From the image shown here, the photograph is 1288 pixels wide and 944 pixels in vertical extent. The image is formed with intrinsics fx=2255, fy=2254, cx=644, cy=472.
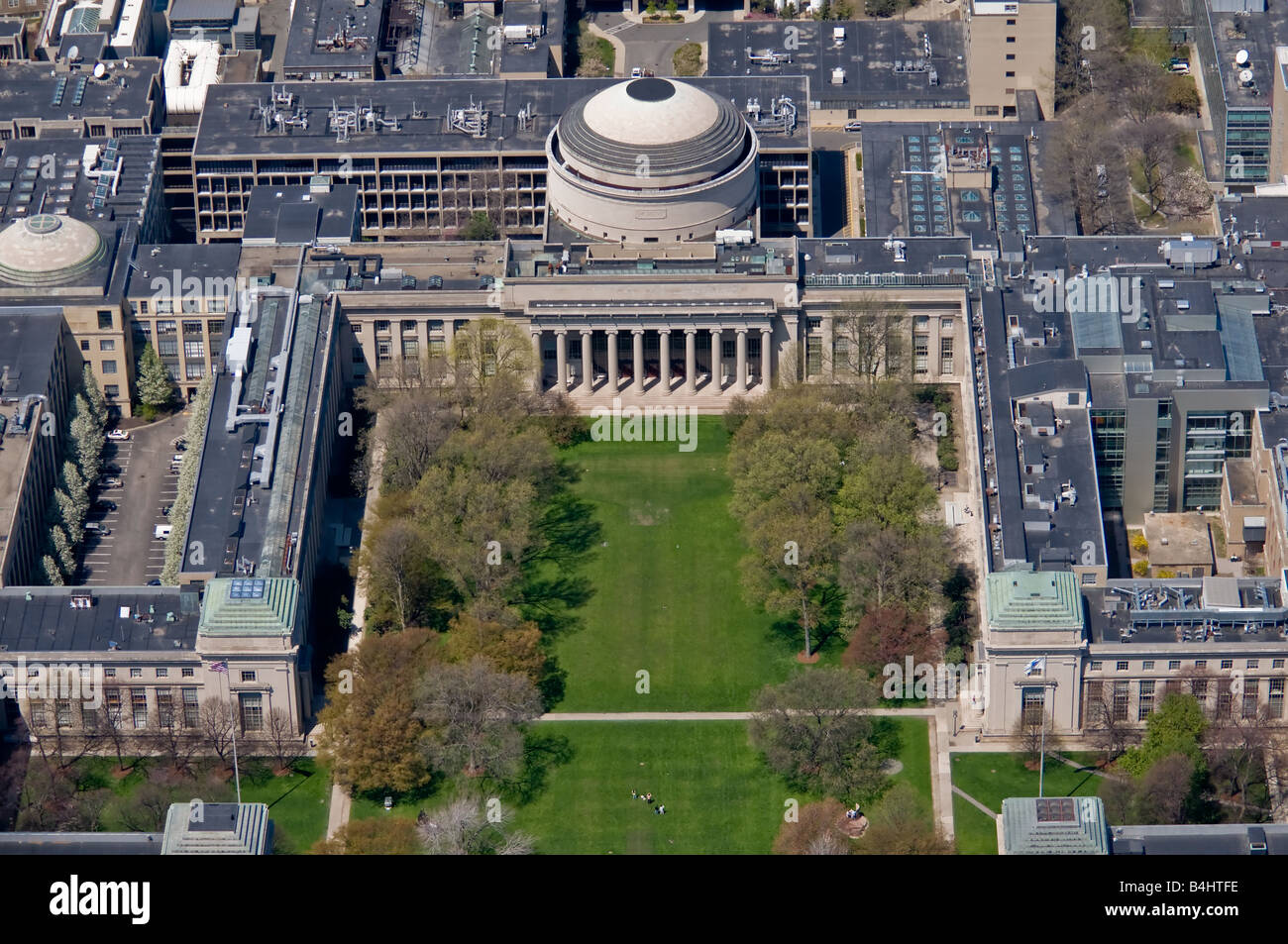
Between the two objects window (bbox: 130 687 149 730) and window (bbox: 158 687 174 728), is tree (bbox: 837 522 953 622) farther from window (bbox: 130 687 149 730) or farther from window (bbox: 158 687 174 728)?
window (bbox: 130 687 149 730)

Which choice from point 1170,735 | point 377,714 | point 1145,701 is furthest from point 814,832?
point 377,714

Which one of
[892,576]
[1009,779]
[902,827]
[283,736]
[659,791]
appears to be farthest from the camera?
[892,576]

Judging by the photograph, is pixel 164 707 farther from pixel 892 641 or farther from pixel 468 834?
pixel 892 641

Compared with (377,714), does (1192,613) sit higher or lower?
higher

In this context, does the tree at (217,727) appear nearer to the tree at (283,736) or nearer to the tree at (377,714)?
the tree at (283,736)

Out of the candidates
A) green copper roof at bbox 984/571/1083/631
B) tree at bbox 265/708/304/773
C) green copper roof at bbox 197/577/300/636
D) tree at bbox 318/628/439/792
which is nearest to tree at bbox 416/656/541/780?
tree at bbox 318/628/439/792

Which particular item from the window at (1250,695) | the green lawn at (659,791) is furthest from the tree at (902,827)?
the window at (1250,695)
